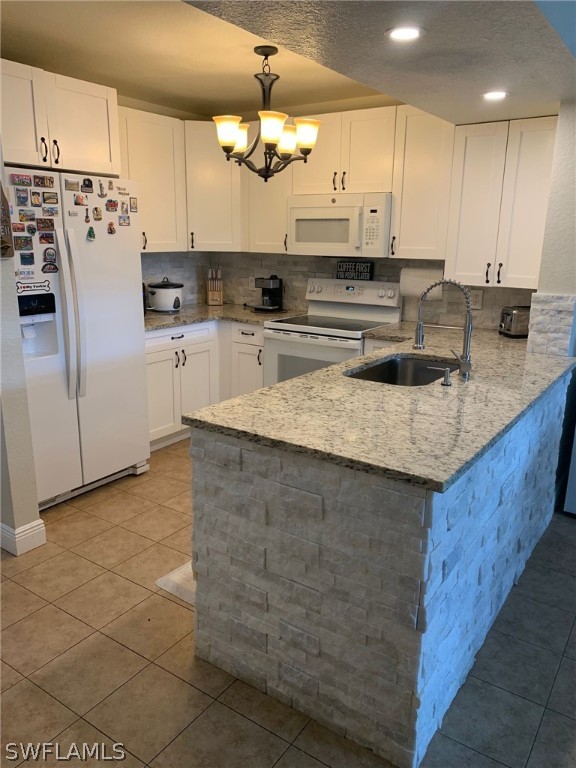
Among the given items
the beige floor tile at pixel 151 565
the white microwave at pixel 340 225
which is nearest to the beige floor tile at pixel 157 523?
the beige floor tile at pixel 151 565

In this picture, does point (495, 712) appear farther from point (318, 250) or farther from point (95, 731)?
point (318, 250)

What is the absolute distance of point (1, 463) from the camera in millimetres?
2672

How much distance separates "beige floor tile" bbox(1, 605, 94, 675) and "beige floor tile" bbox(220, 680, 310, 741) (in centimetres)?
68

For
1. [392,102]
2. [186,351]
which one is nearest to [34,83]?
[186,351]

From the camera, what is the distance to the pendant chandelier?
2.67 meters

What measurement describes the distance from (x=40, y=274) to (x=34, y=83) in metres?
0.96

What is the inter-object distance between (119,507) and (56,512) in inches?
13.4

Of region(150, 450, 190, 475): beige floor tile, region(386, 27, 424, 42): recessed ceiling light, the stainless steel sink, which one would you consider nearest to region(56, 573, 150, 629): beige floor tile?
region(150, 450, 190, 475): beige floor tile

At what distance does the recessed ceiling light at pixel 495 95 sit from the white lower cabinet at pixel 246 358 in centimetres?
211

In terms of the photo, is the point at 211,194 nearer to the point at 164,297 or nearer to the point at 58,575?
the point at 164,297

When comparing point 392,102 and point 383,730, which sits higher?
point 392,102

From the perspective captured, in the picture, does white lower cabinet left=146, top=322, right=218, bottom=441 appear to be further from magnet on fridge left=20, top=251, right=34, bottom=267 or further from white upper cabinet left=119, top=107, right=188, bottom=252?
magnet on fridge left=20, top=251, right=34, bottom=267

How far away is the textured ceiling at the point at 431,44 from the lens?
1.68 m

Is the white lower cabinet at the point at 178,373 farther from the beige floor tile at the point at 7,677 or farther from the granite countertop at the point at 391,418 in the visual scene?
the beige floor tile at the point at 7,677
